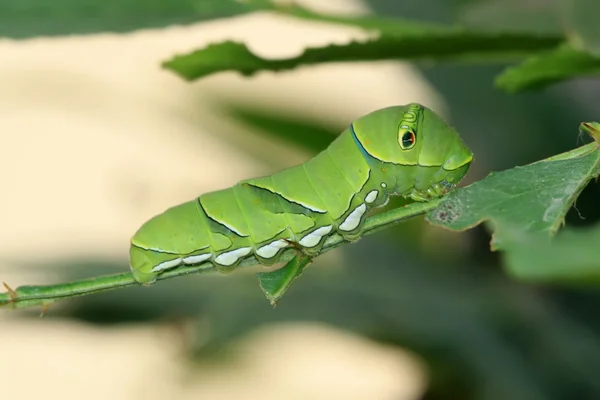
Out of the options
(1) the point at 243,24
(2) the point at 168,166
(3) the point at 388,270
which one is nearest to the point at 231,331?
(3) the point at 388,270

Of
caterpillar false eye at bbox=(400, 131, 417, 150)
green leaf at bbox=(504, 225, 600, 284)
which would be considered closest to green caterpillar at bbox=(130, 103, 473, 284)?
caterpillar false eye at bbox=(400, 131, 417, 150)

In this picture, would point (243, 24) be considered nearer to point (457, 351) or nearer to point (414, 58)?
point (457, 351)

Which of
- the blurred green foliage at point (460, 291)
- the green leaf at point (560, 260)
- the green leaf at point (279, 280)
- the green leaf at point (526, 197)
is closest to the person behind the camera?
the green leaf at point (560, 260)

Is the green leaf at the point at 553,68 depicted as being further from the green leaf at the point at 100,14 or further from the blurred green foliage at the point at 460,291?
the green leaf at the point at 100,14

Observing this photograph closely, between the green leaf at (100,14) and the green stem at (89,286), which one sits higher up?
the green leaf at (100,14)

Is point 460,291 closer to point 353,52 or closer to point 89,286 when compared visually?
point 353,52

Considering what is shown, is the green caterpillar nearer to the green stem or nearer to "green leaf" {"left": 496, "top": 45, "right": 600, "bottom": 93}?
"green leaf" {"left": 496, "top": 45, "right": 600, "bottom": 93}

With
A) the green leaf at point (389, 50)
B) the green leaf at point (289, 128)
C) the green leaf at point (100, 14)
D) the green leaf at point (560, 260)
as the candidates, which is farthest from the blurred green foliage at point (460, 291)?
the green leaf at point (560, 260)

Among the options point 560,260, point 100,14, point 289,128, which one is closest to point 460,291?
point 289,128
